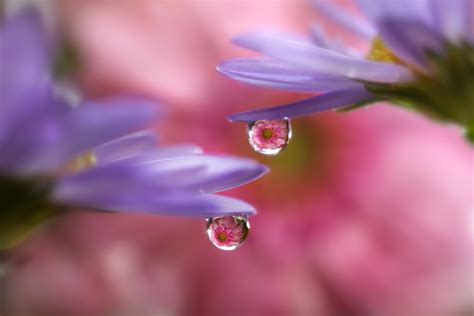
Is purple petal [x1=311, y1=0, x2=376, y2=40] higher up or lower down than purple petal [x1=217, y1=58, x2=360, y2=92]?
higher up

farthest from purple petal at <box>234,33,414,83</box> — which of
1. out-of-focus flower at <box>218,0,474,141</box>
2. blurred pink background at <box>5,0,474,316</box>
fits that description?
blurred pink background at <box>5,0,474,316</box>

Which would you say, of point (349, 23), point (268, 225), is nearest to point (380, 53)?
point (349, 23)

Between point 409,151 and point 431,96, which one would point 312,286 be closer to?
point 409,151

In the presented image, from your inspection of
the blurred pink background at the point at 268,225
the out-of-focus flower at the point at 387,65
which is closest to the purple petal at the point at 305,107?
the out-of-focus flower at the point at 387,65

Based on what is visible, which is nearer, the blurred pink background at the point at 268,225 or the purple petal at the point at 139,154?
the purple petal at the point at 139,154

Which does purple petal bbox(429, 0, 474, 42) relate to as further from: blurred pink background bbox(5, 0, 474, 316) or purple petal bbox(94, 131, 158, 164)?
blurred pink background bbox(5, 0, 474, 316)

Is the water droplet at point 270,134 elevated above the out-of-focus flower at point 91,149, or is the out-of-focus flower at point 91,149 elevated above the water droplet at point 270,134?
the water droplet at point 270,134

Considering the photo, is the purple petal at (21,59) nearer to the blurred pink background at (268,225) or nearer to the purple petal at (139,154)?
the purple petal at (139,154)
